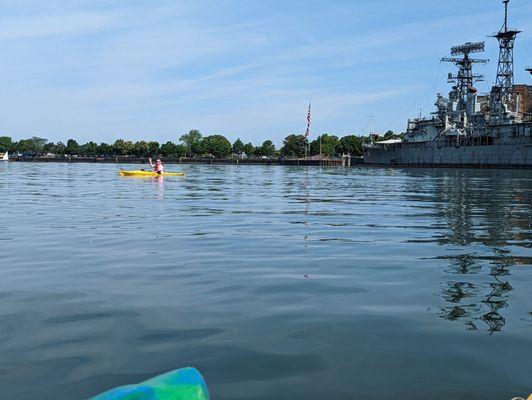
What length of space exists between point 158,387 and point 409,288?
5.12 meters

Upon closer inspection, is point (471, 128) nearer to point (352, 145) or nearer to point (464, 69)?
point (464, 69)

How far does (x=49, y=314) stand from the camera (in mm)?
6184

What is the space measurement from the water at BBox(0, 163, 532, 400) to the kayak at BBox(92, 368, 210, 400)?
2.92 feet

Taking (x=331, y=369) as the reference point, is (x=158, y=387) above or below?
above

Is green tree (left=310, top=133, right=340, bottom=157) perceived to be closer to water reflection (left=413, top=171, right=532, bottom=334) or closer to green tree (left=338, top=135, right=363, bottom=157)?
green tree (left=338, top=135, right=363, bottom=157)

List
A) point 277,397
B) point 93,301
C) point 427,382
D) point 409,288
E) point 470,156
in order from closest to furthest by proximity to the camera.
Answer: point 277,397 < point 427,382 < point 93,301 < point 409,288 < point 470,156

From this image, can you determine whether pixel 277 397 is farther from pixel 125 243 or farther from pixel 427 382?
pixel 125 243

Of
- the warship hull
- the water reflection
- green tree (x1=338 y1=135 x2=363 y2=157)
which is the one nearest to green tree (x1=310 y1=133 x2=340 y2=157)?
green tree (x1=338 y1=135 x2=363 y2=157)

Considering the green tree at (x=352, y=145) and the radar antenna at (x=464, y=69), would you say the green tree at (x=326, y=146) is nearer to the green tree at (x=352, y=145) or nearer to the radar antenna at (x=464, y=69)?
the green tree at (x=352, y=145)

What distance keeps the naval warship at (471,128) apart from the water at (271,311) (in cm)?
8092

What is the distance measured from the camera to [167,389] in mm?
3146

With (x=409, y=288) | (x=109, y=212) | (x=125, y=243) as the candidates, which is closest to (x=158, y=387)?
(x=409, y=288)

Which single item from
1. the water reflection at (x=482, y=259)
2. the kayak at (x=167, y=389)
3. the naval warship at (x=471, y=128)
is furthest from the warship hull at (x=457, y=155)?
the kayak at (x=167, y=389)

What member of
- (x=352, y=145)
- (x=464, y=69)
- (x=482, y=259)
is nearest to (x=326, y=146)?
(x=352, y=145)
